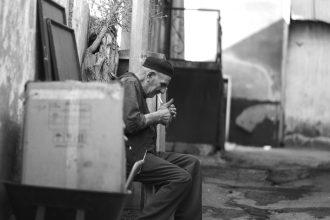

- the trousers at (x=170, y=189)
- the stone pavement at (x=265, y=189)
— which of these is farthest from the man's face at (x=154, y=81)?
the stone pavement at (x=265, y=189)

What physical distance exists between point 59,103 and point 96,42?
2.24 m

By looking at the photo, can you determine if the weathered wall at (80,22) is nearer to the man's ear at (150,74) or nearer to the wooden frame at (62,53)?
the wooden frame at (62,53)

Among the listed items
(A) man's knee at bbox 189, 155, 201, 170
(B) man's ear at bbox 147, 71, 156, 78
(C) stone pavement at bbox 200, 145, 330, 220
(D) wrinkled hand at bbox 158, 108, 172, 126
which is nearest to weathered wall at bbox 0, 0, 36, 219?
(B) man's ear at bbox 147, 71, 156, 78

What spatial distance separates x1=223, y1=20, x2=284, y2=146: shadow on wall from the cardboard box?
1509 centimetres

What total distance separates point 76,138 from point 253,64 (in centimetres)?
1582

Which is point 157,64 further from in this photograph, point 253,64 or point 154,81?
point 253,64

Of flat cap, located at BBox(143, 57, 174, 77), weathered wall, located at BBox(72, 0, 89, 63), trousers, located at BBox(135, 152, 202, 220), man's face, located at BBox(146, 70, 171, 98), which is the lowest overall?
trousers, located at BBox(135, 152, 202, 220)

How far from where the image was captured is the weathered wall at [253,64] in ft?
59.2

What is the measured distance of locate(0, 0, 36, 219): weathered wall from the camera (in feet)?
11.3

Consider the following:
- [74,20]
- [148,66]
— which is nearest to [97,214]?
[148,66]

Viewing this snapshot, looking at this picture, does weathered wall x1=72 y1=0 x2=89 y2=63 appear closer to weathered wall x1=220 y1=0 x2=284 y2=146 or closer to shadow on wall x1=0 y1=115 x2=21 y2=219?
shadow on wall x1=0 y1=115 x2=21 y2=219

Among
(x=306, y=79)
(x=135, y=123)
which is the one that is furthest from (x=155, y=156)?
(x=306, y=79)

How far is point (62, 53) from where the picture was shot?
4.39 meters

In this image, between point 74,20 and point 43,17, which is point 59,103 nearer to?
point 43,17
